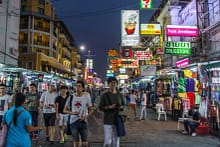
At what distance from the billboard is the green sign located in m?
2.27

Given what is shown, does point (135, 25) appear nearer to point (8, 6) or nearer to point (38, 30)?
point (8, 6)

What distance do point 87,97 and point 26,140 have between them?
2.01 m

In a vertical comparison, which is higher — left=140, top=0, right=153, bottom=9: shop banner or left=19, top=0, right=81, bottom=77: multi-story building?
left=19, top=0, right=81, bottom=77: multi-story building

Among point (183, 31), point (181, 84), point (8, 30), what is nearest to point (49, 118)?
point (181, 84)

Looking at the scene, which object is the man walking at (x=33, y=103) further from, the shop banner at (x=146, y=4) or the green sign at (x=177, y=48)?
the shop banner at (x=146, y=4)

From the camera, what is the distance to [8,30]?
74.5ft

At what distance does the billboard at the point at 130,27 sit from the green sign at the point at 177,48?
7.43 feet

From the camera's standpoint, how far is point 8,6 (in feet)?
74.6

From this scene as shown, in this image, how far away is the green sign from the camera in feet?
55.5

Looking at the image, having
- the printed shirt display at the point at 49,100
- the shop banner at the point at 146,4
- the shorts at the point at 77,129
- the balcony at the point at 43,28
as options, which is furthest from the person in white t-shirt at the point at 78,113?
the balcony at the point at 43,28

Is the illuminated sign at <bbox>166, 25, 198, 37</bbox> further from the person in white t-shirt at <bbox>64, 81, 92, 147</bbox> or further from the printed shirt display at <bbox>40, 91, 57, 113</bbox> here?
the person in white t-shirt at <bbox>64, 81, 92, 147</bbox>

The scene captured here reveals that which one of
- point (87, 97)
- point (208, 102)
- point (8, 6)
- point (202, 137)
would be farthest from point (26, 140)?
point (8, 6)

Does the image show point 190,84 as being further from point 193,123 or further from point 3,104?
point 3,104

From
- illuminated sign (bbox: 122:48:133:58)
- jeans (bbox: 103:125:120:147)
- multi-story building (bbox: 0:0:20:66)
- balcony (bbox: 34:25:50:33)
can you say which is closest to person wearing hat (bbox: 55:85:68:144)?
jeans (bbox: 103:125:120:147)
